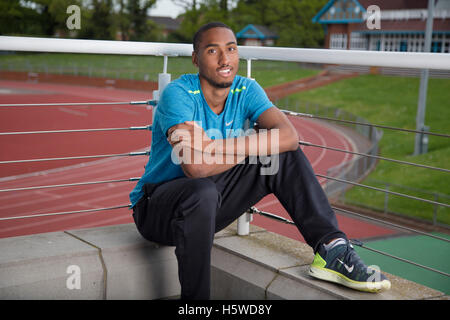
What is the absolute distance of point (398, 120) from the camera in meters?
29.0

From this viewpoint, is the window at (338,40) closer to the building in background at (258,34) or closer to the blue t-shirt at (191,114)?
the building in background at (258,34)

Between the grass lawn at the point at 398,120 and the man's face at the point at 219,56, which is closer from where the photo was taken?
the man's face at the point at 219,56

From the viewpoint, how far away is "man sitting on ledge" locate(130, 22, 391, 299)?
2027 millimetres

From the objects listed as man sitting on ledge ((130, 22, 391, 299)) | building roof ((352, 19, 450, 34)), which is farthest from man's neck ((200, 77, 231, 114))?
building roof ((352, 19, 450, 34))

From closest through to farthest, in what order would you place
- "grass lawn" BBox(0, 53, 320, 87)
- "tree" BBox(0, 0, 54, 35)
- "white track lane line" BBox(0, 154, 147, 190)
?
"white track lane line" BBox(0, 154, 147, 190) → "grass lawn" BBox(0, 53, 320, 87) → "tree" BBox(0, 0, 54, 35)

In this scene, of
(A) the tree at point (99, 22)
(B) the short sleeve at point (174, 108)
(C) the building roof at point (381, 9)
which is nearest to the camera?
(B) the short sleeve at point (174, 108)

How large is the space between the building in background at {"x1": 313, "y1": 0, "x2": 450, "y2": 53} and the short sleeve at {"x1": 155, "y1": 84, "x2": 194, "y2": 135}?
124 ft

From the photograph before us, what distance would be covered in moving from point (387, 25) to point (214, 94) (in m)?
40.5

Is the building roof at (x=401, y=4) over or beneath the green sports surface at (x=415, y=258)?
over

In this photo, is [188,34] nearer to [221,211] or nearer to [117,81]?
[117,81]

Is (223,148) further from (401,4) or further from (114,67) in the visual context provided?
(401,4)

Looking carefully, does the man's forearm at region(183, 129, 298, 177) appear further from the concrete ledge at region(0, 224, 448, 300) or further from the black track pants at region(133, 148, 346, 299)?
→ the concrete ledge at region(0, 224, 448, 300)

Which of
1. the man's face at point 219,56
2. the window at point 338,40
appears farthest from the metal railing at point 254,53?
the window at point 338,40

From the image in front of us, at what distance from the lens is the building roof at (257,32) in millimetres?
41688
